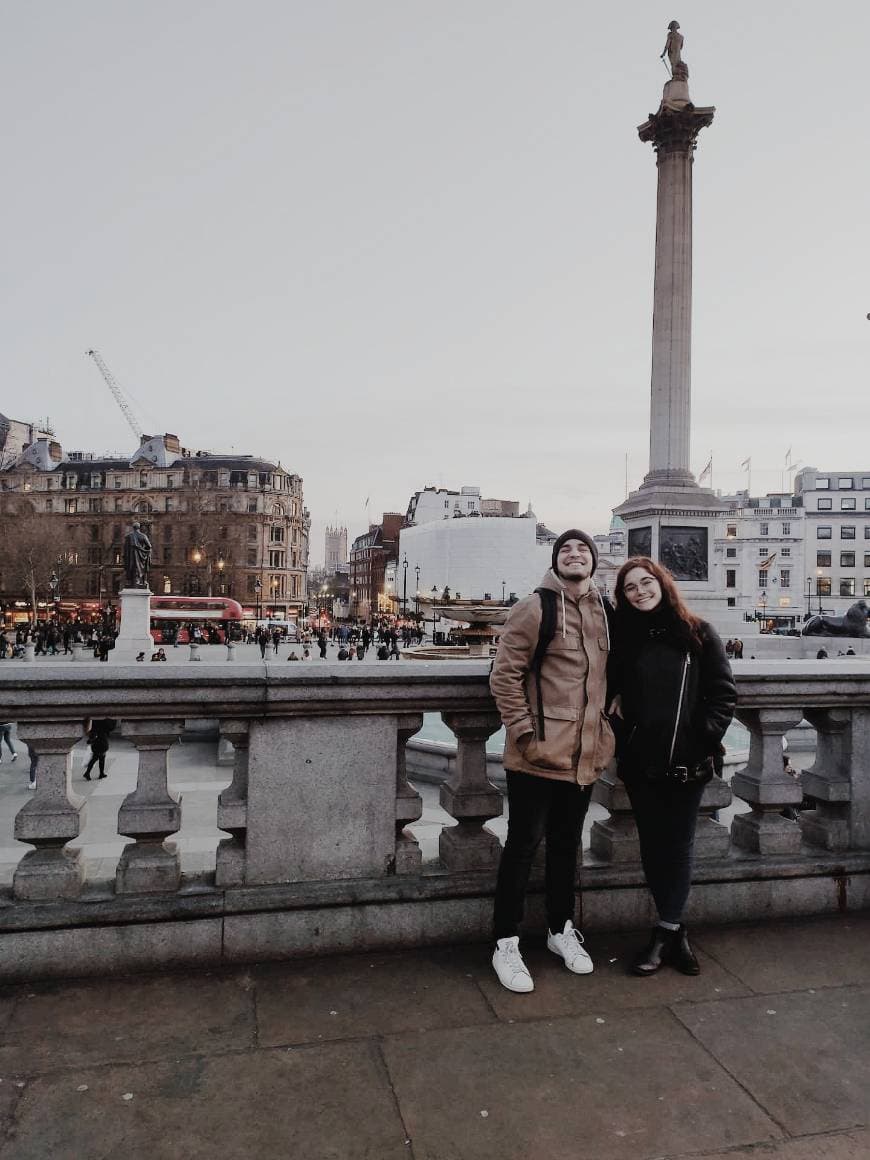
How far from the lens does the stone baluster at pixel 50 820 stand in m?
3.74

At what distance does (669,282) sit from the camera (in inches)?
1421

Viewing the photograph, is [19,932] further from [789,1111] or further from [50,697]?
[789,1111]

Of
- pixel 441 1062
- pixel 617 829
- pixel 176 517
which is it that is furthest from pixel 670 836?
pixel 176 517

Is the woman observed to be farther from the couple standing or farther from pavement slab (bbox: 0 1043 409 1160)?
pavement slab (bbox: 0 1043 409 1160)

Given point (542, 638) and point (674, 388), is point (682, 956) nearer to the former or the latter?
point (542, 638)

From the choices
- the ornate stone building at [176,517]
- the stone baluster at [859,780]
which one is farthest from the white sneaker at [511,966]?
the ornate stone building at [176,517]

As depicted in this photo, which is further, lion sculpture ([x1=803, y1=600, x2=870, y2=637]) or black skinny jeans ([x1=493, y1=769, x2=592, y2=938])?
lion sculpture ([x1=803, y1=600, x2=870, y2=637])

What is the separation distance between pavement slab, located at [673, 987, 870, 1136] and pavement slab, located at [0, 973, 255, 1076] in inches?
77.9

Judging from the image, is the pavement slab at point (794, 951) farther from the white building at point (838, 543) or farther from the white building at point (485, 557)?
the white building at point (838, 543)

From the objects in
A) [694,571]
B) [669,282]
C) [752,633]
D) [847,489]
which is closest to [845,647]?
[752,633]

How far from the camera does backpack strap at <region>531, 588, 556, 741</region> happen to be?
3811 mm

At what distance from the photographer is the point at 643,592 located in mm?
4020

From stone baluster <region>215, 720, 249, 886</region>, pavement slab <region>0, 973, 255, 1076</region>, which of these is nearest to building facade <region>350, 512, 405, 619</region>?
stone baluster <region>215, 720, 249, 886</region>

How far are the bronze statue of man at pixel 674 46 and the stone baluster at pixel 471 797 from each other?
4374cm
